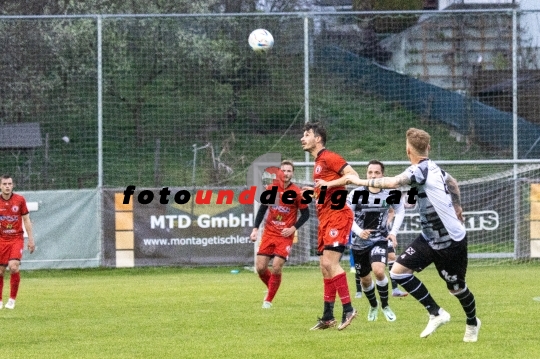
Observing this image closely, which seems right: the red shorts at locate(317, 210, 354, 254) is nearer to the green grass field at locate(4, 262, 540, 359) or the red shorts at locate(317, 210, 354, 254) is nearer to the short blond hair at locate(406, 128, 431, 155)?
the green grass field at locate(4, 262, 540, 359)

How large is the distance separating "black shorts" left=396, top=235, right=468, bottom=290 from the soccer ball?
12742 mm

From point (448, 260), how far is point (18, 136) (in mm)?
15774

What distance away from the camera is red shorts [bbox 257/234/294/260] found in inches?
585

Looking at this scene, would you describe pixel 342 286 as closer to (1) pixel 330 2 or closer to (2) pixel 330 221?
(2) pixel 330 221

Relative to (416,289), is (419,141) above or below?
above

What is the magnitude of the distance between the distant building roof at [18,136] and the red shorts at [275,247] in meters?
10.0

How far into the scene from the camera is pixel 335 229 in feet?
37.4

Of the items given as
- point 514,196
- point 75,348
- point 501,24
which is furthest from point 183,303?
point 501,24

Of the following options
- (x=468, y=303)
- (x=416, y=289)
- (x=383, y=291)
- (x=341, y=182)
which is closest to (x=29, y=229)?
(x=383, y=291)

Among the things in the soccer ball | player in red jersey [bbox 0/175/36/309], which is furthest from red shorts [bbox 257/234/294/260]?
the soccer ball

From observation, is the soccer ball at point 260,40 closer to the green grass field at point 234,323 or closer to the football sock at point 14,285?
the green grass field at point 234,323

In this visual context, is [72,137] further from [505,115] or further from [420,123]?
[505,115]

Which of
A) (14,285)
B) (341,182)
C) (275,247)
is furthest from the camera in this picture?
(14,285)

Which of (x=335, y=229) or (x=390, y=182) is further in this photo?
(x=335, y=229)
